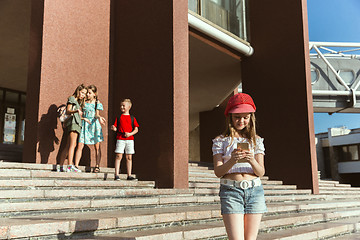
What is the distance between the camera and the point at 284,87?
1177 centimetres

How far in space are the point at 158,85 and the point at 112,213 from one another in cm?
404

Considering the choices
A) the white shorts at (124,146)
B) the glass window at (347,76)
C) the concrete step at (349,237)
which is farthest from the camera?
the glass window at (347,76)

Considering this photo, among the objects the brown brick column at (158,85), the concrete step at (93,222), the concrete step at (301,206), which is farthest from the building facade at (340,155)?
the concrete step at (93,222)

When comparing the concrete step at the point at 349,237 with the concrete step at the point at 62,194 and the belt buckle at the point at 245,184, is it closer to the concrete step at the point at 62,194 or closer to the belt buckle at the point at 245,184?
the concrete step at the point at 62,194

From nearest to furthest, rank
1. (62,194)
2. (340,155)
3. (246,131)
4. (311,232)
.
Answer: (246,131)
(62,194)
(311,232)
(340,155)

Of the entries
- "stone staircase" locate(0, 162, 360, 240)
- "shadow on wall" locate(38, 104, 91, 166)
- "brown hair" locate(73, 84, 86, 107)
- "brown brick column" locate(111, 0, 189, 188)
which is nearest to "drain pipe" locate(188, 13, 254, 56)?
"brown brick column" locate(111, 0, 189, 188)

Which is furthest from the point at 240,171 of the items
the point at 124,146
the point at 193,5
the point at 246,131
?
the point at 193,5

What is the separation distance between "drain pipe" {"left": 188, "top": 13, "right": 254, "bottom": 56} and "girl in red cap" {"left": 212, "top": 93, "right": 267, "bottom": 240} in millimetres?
7894

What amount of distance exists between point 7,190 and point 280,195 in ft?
21.1

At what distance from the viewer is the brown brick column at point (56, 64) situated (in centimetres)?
758

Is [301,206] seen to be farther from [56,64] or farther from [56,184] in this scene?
[56,64]

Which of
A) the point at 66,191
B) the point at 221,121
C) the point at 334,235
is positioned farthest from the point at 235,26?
the point at 66,191

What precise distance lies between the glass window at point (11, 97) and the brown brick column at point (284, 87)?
11421mm

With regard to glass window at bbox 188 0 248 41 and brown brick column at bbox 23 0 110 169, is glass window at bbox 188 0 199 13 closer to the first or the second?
glass window at bbox 188 0 248 41
